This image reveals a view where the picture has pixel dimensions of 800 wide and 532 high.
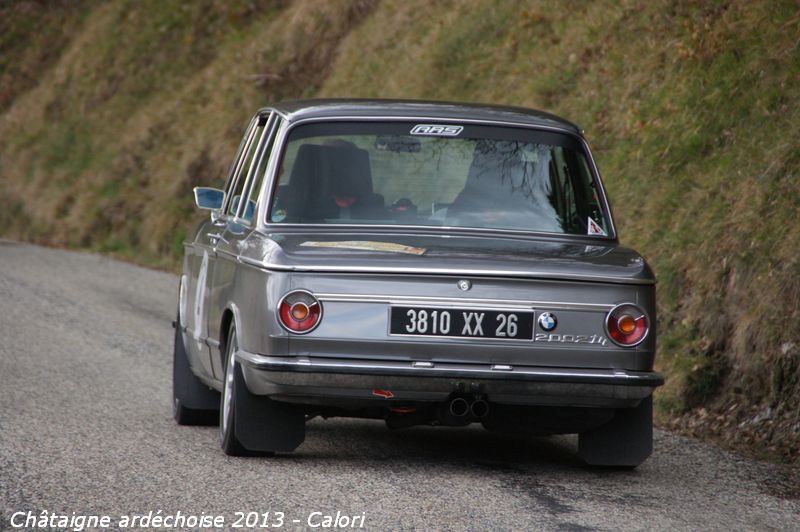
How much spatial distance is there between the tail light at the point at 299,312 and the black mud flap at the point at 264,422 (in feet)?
1.65

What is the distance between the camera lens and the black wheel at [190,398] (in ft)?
26.1

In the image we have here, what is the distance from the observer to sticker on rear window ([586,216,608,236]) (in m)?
7.02

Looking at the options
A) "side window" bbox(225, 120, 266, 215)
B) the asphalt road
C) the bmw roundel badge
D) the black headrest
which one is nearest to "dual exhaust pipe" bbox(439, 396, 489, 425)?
the asphalt road

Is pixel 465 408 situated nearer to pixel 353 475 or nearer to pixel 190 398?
pixel 353 475

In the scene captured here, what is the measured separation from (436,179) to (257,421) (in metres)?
1.60

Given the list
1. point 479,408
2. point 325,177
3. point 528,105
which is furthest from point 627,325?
point 528,105

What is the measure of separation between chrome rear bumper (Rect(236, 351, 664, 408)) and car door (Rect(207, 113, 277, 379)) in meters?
0.82

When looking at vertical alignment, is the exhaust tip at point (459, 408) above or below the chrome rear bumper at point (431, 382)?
below

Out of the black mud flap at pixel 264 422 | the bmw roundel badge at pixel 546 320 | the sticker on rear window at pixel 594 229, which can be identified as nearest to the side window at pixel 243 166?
the black mud flap at pixel 264 422

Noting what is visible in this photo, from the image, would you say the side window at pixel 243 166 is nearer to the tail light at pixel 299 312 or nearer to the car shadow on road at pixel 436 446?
the car shadow on road at pixel 436 446

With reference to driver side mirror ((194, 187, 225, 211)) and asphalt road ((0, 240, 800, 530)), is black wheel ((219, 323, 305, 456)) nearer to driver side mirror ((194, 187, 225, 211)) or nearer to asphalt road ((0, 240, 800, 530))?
asphalt road ((0, 240, 800, 530))

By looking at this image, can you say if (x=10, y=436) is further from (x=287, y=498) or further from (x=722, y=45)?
(x=722, y=45)

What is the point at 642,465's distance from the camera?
23.1 feet

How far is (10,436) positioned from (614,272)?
3326 mm
